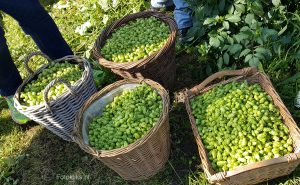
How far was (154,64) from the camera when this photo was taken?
3020 mm

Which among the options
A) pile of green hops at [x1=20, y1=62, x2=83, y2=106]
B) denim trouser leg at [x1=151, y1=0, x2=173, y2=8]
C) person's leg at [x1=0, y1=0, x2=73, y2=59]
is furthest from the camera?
denim trouser leg at [x1=151, y1=0, x2=173, y2=8]

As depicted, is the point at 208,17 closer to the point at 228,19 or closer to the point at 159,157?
the point at 228,19

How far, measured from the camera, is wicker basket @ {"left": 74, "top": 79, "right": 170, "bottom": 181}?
8.23ft

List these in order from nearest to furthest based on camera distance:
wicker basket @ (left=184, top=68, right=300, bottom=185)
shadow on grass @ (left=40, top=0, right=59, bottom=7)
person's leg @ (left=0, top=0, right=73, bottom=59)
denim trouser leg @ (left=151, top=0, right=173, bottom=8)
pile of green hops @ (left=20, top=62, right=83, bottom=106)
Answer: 1. wicker basket @ (left=184, top=68, right=300, bottom=185)
2. pile of green hops @ (left=20, top=62, right=83, bottom=106)
3. person's leg @ (left=0, top=0, right=73, bottom=59)
4. denim trouser leg @ (left=151, top=0, right=173, bottom=8)
5. shadow on grass @ (left=40, top=0, right=59, bottom=7)

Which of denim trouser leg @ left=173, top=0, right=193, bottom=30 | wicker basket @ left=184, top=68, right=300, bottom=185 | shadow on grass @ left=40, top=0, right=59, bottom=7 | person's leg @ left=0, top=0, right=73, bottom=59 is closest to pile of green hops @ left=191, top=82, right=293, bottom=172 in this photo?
wicker basket @ left=184, top=68, right=300, bottom=185

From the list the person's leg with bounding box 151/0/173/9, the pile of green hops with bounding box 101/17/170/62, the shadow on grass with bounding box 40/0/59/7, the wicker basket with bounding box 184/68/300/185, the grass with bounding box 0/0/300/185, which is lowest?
the grass with bounding box 0/0/300/185

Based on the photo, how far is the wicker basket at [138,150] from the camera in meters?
2.51

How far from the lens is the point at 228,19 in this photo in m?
2.99

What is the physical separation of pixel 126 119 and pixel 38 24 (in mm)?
1286

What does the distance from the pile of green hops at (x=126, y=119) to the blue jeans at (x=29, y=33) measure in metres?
0.95

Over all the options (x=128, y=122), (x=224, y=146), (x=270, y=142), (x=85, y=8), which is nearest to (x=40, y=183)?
(x=128, y=122)

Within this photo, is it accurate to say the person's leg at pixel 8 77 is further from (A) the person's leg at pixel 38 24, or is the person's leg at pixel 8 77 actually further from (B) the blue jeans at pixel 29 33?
(A) the person's leg at pixel 38 24

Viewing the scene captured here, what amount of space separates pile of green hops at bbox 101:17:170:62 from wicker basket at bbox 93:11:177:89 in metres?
0.06

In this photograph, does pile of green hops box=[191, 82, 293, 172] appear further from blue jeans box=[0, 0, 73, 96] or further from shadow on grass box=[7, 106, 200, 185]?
blue jeans box=[0, 0, 73, 96]
